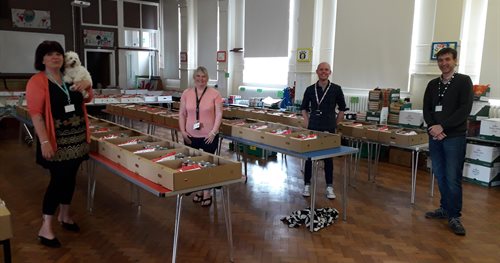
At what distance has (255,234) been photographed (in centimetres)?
350

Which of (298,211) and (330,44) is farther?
(330,44)

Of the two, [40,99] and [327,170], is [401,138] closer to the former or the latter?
[327,170]

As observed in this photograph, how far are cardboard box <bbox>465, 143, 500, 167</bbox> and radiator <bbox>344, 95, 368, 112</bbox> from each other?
229 centimetres

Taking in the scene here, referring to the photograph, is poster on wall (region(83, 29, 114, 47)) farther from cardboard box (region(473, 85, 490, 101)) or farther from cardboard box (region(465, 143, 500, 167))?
cardboard box (region(465, 143, 500, 167))

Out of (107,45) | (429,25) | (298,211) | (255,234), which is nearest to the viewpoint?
(255,234)

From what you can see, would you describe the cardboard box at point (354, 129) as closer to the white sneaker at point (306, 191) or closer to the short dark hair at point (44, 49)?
the white sneaker at point (306, 191)

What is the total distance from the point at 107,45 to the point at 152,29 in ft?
5.41

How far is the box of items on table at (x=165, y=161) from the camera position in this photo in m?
2.55

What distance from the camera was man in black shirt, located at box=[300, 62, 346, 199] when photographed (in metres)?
4.31

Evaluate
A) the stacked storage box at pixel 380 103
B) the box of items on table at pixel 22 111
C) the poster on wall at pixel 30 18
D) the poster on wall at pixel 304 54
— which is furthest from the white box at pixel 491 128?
the poster on wall at pixel 30 18

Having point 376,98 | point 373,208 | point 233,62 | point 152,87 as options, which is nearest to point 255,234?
point 373,208

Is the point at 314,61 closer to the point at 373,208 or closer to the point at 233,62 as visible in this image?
the point at 233,62

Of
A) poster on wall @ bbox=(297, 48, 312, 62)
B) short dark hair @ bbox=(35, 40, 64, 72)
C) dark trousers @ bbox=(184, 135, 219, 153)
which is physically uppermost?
poster on wall @ bbox=(297, 48, 312, 62)

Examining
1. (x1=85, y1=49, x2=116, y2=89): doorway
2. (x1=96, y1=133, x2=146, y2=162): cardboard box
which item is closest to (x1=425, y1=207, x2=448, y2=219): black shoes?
(x1=96, y1=133, x2=146, y2=162): cardboard box
